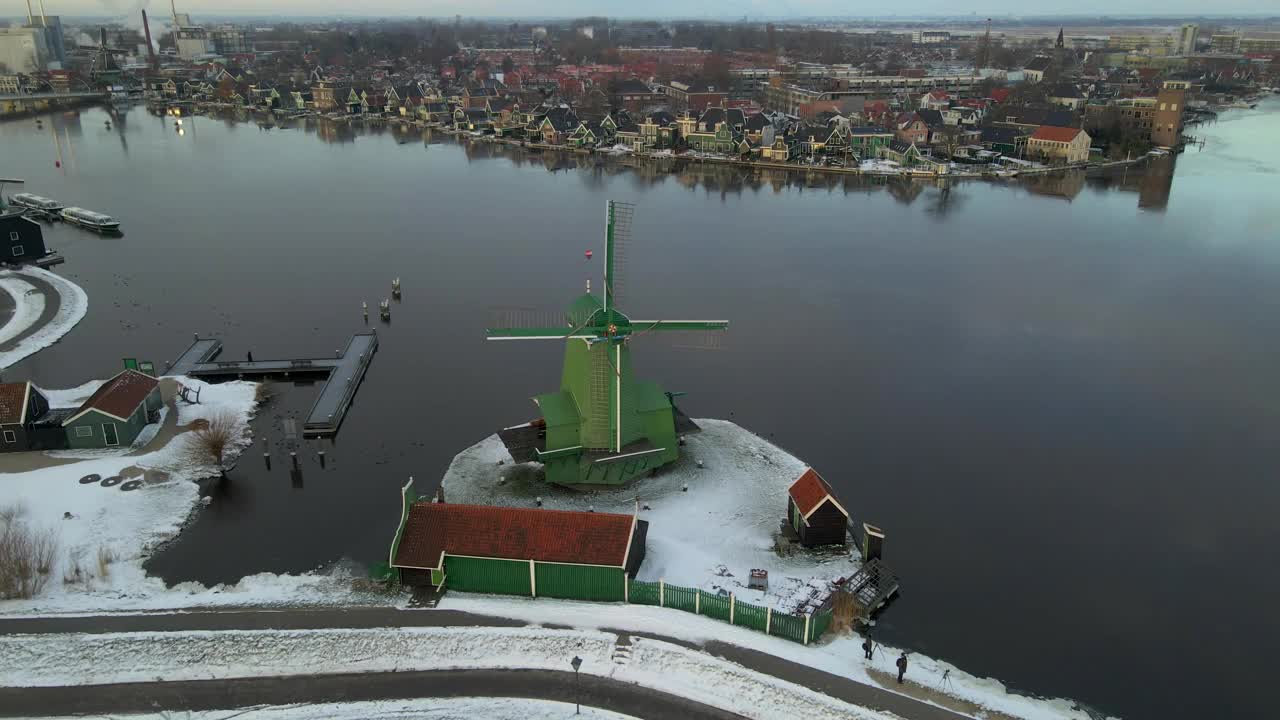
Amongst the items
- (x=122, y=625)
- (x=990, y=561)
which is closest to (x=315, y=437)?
(x=122, y=625)

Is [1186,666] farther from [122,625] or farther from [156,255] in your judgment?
[156,255]

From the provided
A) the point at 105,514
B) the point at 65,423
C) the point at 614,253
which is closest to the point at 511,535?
the point at 614,253

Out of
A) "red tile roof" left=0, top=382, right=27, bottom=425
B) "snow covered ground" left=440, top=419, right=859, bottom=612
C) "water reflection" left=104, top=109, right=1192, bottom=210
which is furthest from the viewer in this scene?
"water reflection" left=104, top=109, right=1192, bottom=210

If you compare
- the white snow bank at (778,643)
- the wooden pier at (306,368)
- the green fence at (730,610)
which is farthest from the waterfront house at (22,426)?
the green fence at (730,610)

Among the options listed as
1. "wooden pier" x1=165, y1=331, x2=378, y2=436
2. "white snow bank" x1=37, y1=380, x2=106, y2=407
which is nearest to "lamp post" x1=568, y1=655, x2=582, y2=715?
"wooden pier" x1=165, y1=331, x2=378, y2=436

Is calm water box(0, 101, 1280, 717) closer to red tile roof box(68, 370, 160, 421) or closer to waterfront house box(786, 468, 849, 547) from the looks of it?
waterfront house box(786, 468, 849, 547)
